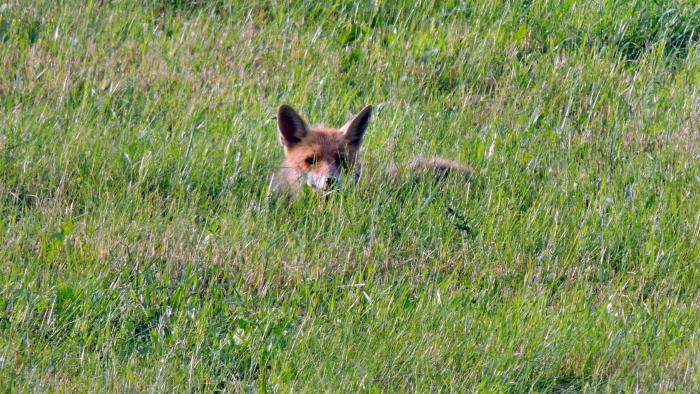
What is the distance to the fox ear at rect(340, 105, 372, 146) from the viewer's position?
289 inches

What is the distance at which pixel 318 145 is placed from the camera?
7.48 metres

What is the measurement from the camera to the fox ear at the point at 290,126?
7.33 m

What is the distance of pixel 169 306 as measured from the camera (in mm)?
5039

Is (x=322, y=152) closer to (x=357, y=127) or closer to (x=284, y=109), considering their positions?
(x=357, y=127)

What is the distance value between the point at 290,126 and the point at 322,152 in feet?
1.02

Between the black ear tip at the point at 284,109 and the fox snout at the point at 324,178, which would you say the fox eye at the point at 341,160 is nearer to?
the fox snout at the point at 324,178

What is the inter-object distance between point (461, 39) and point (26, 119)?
3.93 m

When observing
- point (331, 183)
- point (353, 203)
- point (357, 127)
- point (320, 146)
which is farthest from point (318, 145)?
point (353, 203)

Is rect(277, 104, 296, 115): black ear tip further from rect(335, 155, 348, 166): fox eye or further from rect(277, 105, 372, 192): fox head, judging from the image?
rect(335, 155, 348, 166): fox eye

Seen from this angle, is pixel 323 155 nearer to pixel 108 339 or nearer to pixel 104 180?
pixel 104 180

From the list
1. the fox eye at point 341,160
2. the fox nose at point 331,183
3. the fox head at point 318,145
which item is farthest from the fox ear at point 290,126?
the fox nose at point 331,183

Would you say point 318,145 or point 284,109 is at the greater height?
point 284,109

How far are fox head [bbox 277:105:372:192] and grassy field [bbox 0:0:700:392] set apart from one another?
16 centimetres

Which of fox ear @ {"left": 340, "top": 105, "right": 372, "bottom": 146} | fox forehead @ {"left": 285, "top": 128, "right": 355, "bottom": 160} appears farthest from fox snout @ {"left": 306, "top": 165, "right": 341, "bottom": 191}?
fox ear @ {"left": 340, "top": 105, "right": 372, "bottom": 146}
